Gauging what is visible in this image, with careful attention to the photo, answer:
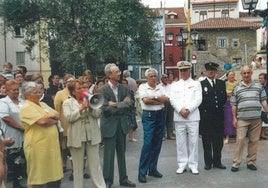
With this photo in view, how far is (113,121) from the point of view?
6.58 m

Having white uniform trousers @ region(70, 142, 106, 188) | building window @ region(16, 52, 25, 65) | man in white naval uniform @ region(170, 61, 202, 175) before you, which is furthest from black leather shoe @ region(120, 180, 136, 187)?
building window @ region(16, 52, 25, 65)

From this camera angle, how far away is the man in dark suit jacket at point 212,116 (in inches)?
307

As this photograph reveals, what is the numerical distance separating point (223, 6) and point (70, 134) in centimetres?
6632

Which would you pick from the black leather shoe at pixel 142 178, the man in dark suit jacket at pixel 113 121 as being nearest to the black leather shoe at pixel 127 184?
the man in dark suit jacket at pixel 113 121

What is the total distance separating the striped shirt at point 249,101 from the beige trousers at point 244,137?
139mm

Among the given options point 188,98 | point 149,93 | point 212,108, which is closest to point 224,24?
point 212,108

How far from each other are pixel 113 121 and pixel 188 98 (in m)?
1.59

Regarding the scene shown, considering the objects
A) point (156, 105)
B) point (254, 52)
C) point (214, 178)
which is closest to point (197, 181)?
point (214, 178)

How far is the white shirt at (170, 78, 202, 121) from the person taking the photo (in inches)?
293

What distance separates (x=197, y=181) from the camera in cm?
699

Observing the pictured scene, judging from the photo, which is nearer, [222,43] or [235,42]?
Result: [235,42]

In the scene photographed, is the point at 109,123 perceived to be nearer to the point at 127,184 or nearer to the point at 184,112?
the point at 127,184

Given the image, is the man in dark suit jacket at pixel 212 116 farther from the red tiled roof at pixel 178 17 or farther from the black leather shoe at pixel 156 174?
the red tiled roof at pixel 178 17

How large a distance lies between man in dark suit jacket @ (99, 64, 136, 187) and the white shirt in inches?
45.6
